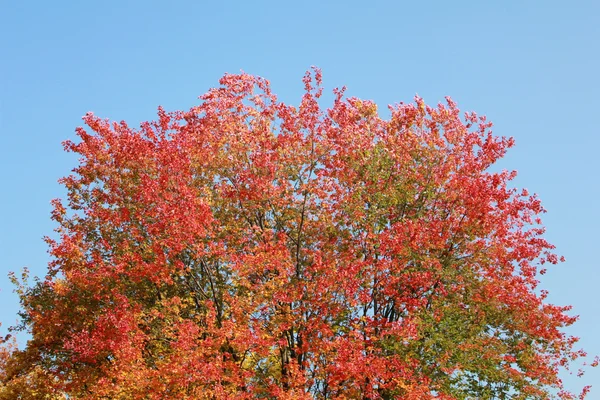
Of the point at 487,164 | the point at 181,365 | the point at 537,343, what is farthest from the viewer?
the point at 487,164

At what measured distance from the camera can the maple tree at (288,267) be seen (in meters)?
24.4

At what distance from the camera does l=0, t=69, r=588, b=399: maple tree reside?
960 inches

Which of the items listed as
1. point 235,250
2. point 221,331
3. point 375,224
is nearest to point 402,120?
point 375,224

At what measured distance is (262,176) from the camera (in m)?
27.8

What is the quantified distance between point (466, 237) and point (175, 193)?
39.0 feet

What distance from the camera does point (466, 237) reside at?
2791cm

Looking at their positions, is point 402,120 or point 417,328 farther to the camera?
point 402,120

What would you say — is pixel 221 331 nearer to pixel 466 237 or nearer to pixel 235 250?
pixel 235 250

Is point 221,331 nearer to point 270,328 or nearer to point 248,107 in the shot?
→ point 270,328

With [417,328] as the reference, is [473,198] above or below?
above

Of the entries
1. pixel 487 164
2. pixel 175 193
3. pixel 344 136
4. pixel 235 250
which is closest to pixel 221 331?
pixel 235 250

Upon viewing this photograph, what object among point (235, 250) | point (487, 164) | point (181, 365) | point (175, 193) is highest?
point (487, 164)

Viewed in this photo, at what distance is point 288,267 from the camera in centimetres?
2555

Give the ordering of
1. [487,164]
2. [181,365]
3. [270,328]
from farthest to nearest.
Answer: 1. [487,164]
2. [270,328]
3. [181,365]
